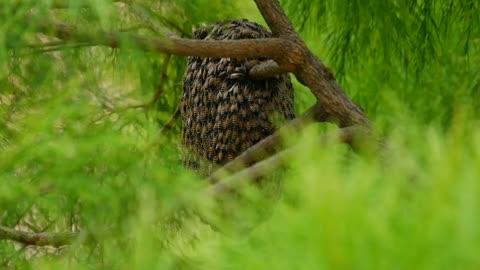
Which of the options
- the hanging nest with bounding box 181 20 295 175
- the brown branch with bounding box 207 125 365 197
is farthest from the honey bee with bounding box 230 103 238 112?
the brown branch with bounding box 207 125 365 197

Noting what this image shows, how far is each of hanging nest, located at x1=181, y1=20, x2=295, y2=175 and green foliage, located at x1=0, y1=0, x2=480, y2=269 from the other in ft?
0.13

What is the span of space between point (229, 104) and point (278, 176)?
0.08 metres

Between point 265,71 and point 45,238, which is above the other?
point 265,71

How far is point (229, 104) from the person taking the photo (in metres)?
0.66

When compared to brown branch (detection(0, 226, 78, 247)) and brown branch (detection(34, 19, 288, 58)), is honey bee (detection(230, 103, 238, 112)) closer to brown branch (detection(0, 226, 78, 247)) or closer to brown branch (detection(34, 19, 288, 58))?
brown branch (detection(34, 19, 288, 58))

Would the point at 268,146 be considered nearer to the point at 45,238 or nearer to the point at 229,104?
the point at 229,104

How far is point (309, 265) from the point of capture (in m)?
0.20

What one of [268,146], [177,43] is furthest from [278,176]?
[177,43]

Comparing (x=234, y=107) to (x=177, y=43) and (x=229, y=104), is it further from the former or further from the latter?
(x=177, y=43)

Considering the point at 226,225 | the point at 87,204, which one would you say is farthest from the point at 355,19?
the point at 226,225

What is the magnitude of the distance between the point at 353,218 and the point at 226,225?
0.21ft

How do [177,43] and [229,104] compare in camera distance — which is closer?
[177,43]

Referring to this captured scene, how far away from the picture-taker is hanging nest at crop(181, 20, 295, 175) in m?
0.66

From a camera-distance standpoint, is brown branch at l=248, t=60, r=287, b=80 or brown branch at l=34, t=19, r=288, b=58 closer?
brown branch at l=34, t=19, r=288, b=58
